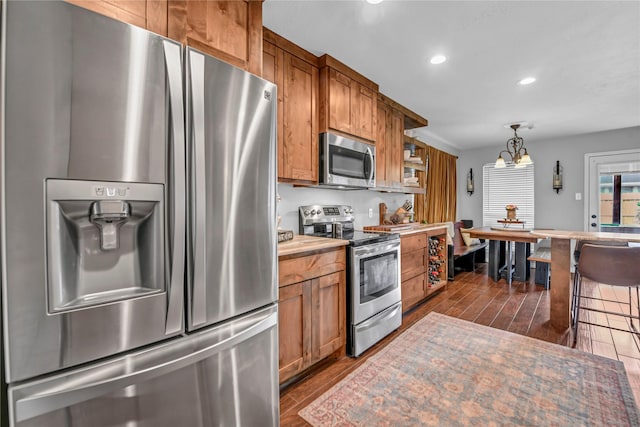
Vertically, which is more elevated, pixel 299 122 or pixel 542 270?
pixel 299 122

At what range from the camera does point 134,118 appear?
2.96 ft

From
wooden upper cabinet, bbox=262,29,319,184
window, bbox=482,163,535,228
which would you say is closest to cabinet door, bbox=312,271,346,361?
wooden upper cabinet, bbox=262,29,319,184

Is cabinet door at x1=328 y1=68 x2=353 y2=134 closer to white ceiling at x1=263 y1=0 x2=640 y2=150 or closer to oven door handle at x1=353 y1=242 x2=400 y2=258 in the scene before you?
white ceiling at x1=263 y1=0 x2=640 y2=150

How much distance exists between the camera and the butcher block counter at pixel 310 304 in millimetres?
1736

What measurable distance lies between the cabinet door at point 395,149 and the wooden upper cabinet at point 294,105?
124 cm

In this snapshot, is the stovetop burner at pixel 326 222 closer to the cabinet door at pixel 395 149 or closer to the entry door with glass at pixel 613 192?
the cabinet door at pixel 395 149

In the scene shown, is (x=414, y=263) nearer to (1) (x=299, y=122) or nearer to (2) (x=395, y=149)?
(2) (x=395, y=149)

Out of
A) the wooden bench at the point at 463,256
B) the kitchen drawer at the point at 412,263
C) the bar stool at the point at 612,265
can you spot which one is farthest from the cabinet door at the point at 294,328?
the wooden bench at the point at 463,256

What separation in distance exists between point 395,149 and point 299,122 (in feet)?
5.16

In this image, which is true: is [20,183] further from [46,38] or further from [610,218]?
[610,218]

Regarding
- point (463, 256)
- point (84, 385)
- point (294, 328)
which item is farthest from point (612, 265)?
point (84, 385)

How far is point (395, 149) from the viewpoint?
339 cm

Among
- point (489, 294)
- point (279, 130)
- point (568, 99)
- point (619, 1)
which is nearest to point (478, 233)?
point (489, 294)

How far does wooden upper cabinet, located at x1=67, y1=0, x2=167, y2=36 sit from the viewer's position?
38.6 inches
